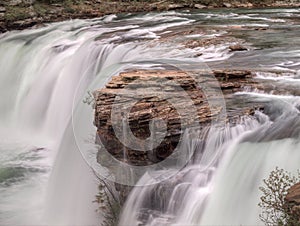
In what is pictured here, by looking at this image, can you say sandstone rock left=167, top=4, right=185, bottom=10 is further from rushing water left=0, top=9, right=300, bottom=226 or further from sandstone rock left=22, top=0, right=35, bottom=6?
sandstone rock left=22, top=0, right=35, bottom=6

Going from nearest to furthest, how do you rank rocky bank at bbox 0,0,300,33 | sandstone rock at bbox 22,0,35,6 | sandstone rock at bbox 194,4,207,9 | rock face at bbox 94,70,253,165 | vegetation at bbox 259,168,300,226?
1. vegetation at bbox 259,168,300,226
2. rock face at bbox 94,70,253,165
3. rocky bank at bbox 0,0,300,33
4. sandstone rock at bbox 22,0,35,6
5. sandstone rock at bbox 194,4,207,9

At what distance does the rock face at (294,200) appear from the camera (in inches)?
218

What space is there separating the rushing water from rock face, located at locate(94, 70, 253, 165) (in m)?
0.43

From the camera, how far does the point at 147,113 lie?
7316 mm

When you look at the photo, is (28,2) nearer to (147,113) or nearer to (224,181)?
(147,113)

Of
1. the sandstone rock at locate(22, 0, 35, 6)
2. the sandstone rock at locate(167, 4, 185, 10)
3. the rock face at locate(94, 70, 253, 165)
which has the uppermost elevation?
the sandstone rock at locate(22, 0, 35, 6)

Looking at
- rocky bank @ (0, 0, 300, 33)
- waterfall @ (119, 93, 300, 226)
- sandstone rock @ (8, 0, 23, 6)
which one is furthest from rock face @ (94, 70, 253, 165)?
sandstone rock @ (8, 0, 23, 6)

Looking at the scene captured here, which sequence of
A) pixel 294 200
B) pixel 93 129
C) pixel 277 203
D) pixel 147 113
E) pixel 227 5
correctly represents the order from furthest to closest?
pixel 227 5 → pixel 93 129 → pixel 147 113 → pixel 277 203 → pixel 294 200

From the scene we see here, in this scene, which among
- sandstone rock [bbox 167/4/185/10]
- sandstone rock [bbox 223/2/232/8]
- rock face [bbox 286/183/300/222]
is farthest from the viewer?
sandstone rock [bbox 223/2/232/8]

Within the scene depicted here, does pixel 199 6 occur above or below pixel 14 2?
below

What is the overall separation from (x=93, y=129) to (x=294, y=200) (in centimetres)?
425

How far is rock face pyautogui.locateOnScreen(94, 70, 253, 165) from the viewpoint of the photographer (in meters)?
7.22

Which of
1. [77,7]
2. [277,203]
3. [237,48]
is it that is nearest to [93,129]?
[277,203]

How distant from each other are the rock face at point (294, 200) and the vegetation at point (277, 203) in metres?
0.01
